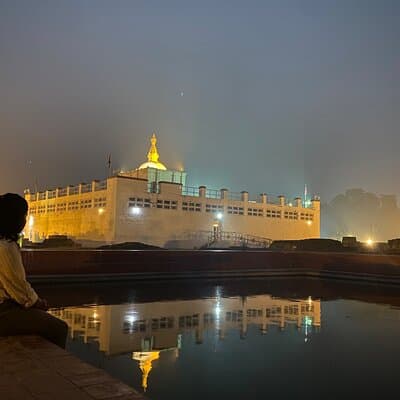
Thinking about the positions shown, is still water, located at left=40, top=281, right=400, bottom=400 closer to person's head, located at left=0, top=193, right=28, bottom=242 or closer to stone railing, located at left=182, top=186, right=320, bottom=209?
person's head, located at left=0, top=193, right=28, bottom=242

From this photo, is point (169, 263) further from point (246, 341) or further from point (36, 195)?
point (36, 195)

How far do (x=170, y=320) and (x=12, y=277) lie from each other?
6.14 metres

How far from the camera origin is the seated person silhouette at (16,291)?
4.36 meters

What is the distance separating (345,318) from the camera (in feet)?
35.1

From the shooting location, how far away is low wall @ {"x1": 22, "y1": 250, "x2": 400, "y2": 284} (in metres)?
17.0

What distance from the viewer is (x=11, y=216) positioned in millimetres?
4504

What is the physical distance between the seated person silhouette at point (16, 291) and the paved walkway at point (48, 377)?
179mm

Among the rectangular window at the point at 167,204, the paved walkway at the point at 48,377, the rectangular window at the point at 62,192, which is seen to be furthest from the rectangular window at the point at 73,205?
the paved walkway at the point at 48,377

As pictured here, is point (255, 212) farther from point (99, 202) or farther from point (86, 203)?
point (86, 203)

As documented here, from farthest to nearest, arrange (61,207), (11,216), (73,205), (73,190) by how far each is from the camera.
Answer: (61,207) < (73,190) < (73,205) < (11,216)

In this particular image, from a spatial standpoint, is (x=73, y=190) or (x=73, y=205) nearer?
(x=73, y=205)

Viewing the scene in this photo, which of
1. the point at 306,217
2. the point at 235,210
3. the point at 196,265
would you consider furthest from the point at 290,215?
the point at 196,265

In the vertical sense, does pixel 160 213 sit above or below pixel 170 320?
above

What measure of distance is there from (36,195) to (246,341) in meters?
44.9
